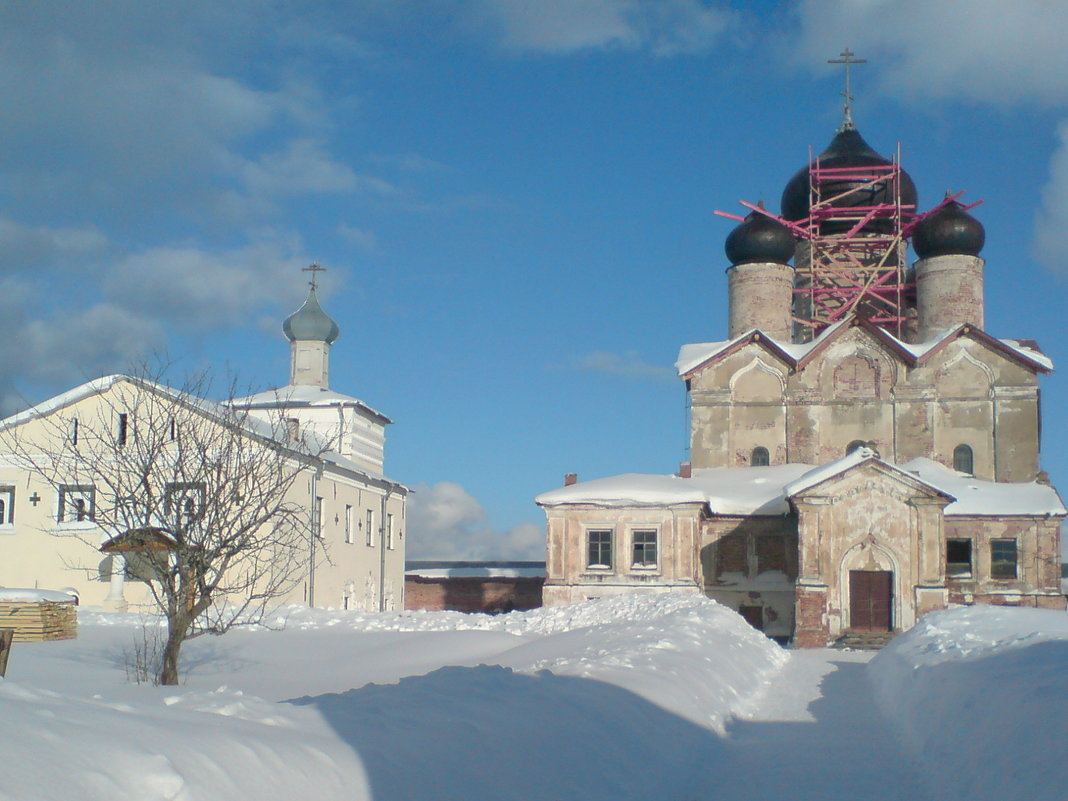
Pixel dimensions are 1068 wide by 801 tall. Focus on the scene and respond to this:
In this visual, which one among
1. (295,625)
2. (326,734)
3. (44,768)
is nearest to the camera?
(44,768)

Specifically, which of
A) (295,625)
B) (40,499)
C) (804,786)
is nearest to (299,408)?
(40,499)

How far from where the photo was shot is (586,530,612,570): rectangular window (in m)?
33.4

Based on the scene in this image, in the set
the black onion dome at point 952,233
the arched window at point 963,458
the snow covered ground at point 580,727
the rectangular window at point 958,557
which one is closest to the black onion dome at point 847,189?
the black onion dome at point 952,233

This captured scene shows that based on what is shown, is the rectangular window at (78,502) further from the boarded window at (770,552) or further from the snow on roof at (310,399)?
the boarded window at (770,552)

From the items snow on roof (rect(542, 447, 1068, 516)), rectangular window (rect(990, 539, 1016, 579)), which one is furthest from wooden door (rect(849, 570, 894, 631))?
rectangular window (rect(990, 539, 1016, 579))

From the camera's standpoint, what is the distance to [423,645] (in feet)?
71.1

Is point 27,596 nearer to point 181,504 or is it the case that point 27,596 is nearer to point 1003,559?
point 181,504

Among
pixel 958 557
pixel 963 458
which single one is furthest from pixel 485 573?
pixel 963 458

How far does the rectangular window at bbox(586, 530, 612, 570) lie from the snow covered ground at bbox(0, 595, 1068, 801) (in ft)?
47.5

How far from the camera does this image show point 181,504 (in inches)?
599

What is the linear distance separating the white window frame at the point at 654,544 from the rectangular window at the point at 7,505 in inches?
687

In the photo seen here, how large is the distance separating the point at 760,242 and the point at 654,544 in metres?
12.7

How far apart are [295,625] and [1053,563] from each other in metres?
21.0

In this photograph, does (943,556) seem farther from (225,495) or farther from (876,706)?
(225,495)
